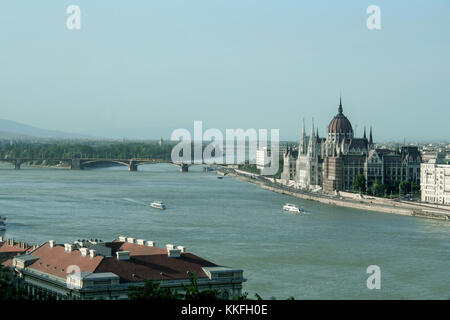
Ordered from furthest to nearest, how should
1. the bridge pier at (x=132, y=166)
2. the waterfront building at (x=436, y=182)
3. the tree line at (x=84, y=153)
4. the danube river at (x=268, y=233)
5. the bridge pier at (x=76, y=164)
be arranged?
the tree line at (x=84, y=153), the bridge pier at (x=76, y=164), the bridge pier at (x=132, y=166), the waterfront building at (x=436, y=182), the danube river at (x=268, y=233)

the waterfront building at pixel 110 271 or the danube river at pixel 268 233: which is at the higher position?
the waterfront building at pixel 110 271

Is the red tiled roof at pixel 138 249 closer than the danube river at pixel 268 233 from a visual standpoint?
Yes

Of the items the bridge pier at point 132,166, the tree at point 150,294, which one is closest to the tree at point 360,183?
the bridge pier at point 132,166

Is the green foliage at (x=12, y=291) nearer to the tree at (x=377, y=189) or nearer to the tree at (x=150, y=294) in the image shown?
the tree at (x=150, y=294)

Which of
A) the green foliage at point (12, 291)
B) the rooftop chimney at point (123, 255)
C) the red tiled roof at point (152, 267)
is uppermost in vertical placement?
the rooftop chimney at point (123, 255)

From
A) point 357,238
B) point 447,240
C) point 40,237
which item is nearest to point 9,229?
point 40,237

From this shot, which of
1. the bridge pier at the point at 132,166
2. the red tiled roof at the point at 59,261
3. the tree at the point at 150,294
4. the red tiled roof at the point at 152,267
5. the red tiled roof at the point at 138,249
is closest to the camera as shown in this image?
the tree at the point at 150,294
